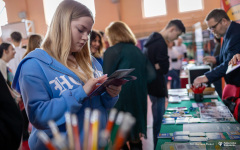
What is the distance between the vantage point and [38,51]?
45.5 inches

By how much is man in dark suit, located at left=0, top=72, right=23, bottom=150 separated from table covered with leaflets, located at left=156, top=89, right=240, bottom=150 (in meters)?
0.91

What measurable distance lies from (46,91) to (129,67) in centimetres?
144

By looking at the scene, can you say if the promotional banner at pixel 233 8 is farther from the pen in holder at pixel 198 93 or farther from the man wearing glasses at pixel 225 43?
the pen in holder at pixel 198 93

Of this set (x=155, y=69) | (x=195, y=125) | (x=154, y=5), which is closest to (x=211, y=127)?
(x=195, y=125)

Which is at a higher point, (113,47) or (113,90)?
(113,47)

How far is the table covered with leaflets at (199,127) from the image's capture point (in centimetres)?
134

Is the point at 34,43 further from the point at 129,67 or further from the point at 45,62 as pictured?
the point at 45,62

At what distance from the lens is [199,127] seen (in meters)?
1.69

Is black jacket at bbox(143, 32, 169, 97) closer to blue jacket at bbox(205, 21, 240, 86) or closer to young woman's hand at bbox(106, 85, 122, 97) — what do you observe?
blue jacket at bbox(205, 21, 240, 86)

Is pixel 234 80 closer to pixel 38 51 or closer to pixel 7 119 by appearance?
pixel 38 51

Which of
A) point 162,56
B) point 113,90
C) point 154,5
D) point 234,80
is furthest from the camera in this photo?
point 154,5

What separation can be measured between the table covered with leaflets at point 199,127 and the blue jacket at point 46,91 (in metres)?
0.62

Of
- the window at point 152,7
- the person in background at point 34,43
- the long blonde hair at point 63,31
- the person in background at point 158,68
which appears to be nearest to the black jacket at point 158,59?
the person in background at point 158,68

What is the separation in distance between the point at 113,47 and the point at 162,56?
723 mm
